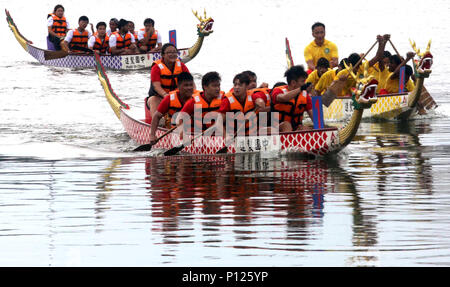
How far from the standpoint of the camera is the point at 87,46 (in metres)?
25.4

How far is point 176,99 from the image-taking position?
1294cm

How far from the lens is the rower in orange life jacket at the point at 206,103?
1229cm

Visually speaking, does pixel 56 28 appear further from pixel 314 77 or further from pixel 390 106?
pixel 314 77

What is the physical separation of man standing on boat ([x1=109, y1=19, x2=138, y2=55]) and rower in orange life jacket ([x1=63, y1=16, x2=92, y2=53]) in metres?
0.81

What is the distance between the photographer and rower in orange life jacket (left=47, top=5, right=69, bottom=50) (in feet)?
84.5

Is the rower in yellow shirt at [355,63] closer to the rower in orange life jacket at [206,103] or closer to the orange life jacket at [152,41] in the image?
the rower in orange life jacket at [206,103]

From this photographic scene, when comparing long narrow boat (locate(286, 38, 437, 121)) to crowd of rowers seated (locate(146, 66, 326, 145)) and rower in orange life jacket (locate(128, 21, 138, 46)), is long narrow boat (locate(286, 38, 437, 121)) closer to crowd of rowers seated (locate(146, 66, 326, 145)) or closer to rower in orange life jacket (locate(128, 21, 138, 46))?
crowd of rowers seated (locate(146, 66, 326, 145))

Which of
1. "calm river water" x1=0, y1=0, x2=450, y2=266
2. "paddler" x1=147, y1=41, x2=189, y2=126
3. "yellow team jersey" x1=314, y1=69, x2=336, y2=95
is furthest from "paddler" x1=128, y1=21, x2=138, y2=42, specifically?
"paddler" x1=147, y1=41, x2=189, y2=126

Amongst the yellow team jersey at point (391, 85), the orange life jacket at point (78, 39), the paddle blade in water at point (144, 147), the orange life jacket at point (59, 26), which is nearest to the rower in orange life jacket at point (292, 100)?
the paddle blade in water at point (144, 147)

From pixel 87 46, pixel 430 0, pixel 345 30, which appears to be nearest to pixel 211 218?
pixel 87 46

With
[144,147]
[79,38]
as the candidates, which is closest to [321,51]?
[144,147]

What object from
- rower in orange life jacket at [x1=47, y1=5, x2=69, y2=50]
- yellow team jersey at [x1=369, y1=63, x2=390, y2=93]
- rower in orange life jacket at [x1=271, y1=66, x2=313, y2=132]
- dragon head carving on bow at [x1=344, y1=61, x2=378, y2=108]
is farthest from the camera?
rower in orange life jacket at [x1=47, y1=5, x2=69, y2=50]
